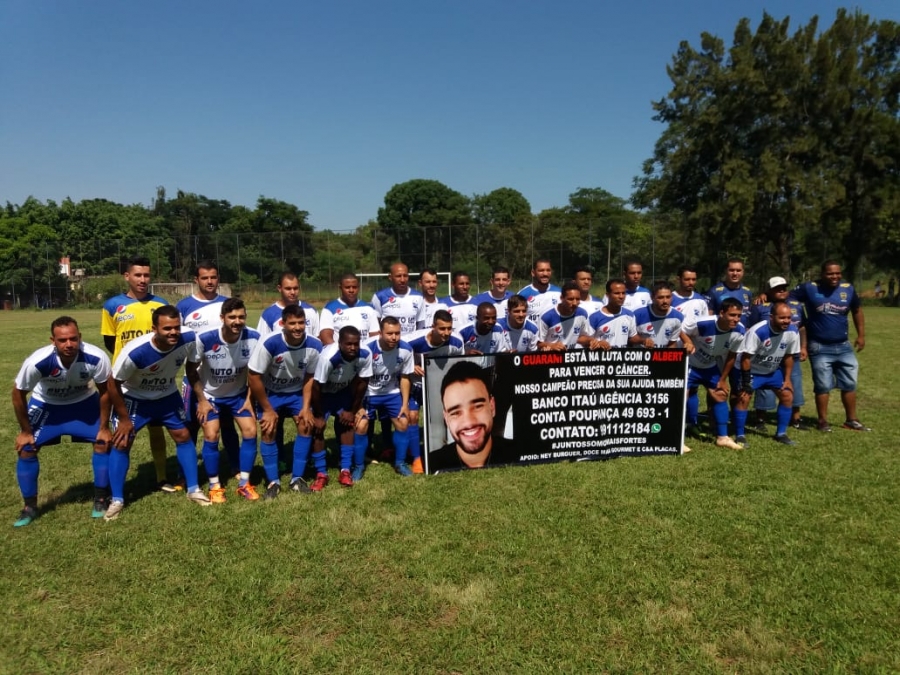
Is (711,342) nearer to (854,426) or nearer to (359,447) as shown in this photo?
(854,426)

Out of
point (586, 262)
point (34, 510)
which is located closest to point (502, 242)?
point (586, 262)

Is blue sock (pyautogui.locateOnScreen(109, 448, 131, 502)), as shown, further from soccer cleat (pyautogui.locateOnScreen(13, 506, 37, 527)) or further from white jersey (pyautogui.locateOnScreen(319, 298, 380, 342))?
white jersey (pyautogui.locateOnScreen(319, 298, 380, 342))

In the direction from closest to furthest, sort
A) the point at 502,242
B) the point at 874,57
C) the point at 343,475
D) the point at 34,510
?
the point at 34,510
the point at 343,475
the point at 874,57
the point at 502,242

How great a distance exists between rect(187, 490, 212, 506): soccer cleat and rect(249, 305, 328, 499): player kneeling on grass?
513 millimetres

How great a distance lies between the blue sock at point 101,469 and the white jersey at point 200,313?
4.33ft

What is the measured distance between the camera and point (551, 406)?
19.2 ft

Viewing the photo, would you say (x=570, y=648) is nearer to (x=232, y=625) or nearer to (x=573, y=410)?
(x=232, y=625)

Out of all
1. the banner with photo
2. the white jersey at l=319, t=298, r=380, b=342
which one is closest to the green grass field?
the banner with photo

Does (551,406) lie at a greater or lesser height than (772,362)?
lesser

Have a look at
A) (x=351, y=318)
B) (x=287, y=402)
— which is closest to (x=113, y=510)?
(x=287, y=402)

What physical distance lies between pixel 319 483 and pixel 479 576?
2.20 m

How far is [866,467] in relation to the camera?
550cm

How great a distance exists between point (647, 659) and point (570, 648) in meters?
0.38

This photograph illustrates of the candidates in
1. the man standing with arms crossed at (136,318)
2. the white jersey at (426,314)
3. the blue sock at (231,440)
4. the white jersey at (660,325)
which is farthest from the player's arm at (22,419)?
the white jersey at (660,325)
